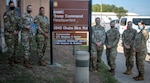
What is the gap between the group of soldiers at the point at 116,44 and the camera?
8.91 meters

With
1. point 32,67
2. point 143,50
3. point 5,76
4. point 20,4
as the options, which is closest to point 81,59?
point 5,76

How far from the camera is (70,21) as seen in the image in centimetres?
904

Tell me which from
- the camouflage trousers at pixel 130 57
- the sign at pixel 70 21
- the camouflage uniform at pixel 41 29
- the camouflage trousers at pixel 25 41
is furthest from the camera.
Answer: the camouflage trousers at pixel 130 57

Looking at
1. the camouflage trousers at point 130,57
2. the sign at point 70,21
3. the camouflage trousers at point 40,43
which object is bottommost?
the camouflage trousers at point 130,57

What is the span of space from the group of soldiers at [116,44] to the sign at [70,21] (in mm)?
421

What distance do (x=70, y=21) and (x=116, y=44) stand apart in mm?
1760

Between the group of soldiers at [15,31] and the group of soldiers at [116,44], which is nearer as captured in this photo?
the group of soldiers at [15,31]

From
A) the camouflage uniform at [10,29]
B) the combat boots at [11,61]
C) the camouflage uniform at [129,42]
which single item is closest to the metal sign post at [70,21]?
the camouflage uniform at [10,29]

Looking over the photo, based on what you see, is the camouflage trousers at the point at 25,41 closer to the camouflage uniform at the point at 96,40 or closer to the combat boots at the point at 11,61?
the combat boots at the point at 11,61

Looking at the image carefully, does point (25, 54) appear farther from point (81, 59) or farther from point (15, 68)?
point (81, 59)

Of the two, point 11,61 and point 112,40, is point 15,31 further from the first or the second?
point 112,40

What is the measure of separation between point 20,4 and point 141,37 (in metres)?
8.69

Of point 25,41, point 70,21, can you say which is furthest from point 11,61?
point 70,21

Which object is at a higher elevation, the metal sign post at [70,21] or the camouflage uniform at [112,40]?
the metal sign post at [70,21]
